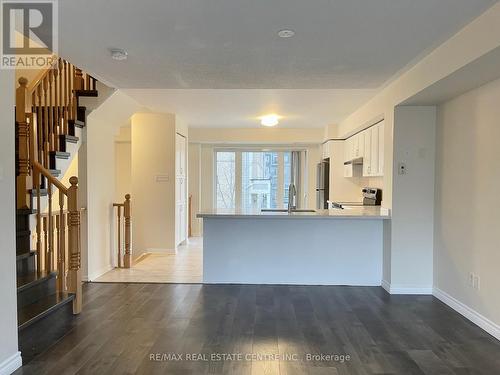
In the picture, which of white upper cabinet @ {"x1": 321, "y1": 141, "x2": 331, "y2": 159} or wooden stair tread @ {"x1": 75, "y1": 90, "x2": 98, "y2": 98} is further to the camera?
white upper cabinet @ {"x1": 321, "y1": 141, "x2": 331, "y2": 159}

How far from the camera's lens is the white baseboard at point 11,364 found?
2.30 m

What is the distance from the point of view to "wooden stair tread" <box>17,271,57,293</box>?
2.98m

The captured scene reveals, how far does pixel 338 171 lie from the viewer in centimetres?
686

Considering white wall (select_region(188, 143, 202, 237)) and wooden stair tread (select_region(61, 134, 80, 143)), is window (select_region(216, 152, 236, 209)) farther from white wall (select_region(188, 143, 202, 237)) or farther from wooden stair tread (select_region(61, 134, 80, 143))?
wooden stair tread (select_region(61, 134, 80, 143))

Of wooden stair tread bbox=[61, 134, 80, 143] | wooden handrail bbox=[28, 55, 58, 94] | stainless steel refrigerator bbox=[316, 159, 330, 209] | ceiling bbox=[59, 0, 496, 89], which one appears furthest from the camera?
stainless steel refrigerator bbox=[316, 159, 330, 209]

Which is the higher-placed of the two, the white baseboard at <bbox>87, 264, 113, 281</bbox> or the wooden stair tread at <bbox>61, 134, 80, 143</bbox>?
the wooden stair tread at <bbox>61, 134, 80, 143</bbox>

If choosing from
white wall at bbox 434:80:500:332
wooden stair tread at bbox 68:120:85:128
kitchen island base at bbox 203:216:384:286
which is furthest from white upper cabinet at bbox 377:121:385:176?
wooden stair tread at bbox 68:120:85:128

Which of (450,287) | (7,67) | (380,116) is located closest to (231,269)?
(450,287)

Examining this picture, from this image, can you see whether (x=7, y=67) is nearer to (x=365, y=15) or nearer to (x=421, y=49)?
(x=365, y=15)

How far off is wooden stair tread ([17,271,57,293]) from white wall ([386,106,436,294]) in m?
Result: 3.59


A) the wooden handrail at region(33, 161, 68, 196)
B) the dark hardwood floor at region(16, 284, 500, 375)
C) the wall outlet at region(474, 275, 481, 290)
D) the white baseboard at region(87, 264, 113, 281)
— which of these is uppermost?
the wooden handrail at region(33, 161, 68, 196)

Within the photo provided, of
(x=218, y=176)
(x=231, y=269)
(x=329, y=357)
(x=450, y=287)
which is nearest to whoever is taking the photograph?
(x=329, y=357)

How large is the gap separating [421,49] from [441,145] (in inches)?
52.9

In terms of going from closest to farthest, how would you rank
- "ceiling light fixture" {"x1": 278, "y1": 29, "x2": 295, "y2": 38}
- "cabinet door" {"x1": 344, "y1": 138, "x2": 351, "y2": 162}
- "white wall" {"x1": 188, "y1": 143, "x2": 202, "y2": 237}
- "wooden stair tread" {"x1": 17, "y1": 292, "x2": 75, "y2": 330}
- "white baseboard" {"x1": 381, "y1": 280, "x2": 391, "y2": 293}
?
"ceiling light fixture" {"x1": 278, "y1": 29, "x2": 295, "y2": 38} < "wooden stair tread" {"x1": 17, "y1": 292, "x2": 75, "y2": 330} < "white baseboard" {"x1": 381, "y1": 280, "x2": 391, "y2": 293} < "cabinet door" {"x1": 344, "y1": 138, "x2": 351, "y2": 162} < "white wall" {"x1": 188, "y1": 143, "x2": 202, "y2": 237}
